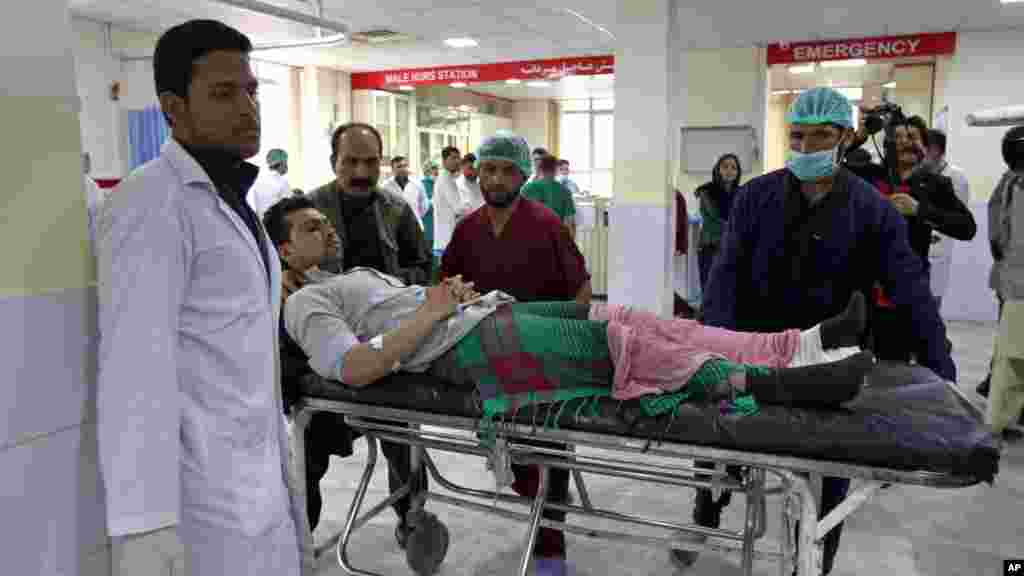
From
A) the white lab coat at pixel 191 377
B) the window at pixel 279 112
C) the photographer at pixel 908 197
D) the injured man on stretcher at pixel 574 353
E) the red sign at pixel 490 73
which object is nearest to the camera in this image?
the white lab coat at pixel 191 377

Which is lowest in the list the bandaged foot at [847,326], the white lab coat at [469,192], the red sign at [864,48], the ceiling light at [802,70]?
the bandaged foot at [847,326]

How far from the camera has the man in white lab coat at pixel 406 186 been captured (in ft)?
23.9

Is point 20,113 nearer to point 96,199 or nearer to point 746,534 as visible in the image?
point 96,199

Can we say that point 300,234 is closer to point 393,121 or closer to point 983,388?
point 983,388

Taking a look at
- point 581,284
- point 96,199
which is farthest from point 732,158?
point 96,199

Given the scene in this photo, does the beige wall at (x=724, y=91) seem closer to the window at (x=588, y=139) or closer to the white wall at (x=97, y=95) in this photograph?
the white wall at (x=97, y=95)

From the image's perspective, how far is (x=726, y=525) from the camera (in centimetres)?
276

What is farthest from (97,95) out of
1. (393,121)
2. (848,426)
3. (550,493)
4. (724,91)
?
(848,426)

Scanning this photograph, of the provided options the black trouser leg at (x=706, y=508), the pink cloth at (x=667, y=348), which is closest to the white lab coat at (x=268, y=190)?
the black trouser leg at (x=706, y=508)

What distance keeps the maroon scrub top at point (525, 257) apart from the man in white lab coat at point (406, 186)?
4.54 metres

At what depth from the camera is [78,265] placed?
1.20 meters

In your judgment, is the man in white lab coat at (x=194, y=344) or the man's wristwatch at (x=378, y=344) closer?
the man in white lab coat at (x=194, y=344)

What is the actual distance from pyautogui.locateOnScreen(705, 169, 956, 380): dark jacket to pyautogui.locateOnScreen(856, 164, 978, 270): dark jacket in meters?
1.11

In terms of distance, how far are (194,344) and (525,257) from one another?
1.45 m
